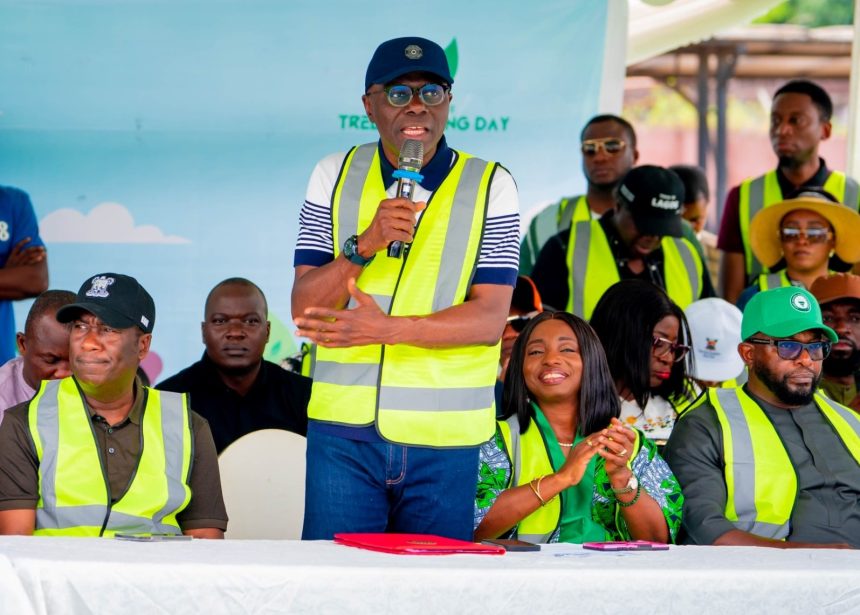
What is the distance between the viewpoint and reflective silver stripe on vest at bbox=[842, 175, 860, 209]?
617cm

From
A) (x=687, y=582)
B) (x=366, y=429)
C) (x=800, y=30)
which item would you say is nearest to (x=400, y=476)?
(x=366, y=429)

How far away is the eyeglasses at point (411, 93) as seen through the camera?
11.7 ft

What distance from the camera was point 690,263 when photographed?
235 inches

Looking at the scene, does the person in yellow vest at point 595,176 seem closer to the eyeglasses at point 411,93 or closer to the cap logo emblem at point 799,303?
the cap logo emblem at point 799,303

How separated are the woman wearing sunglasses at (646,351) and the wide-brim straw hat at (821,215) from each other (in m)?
0.93

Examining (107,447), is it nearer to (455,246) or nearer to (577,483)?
(455,246)

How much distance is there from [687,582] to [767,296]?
6.14ft

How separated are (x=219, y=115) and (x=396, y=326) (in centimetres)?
327

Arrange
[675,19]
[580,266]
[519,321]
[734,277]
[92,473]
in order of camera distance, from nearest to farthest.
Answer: [92,473] < [519,321] < [580,266] < [734,277] < [675,19]

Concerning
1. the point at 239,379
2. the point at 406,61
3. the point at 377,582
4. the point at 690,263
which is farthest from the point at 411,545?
the point at 690,263

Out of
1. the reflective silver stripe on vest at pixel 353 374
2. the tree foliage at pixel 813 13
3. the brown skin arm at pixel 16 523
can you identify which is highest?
the tree foliage at pixel 813 13

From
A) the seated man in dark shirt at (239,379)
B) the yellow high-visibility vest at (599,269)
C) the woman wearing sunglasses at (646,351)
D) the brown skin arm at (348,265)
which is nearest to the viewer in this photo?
the brown skin arm at (348,265)

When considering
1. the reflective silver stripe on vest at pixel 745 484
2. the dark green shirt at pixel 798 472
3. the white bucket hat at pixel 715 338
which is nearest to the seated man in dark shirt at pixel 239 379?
the white bucket hat at pixel 715 338

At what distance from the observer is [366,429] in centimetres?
347
